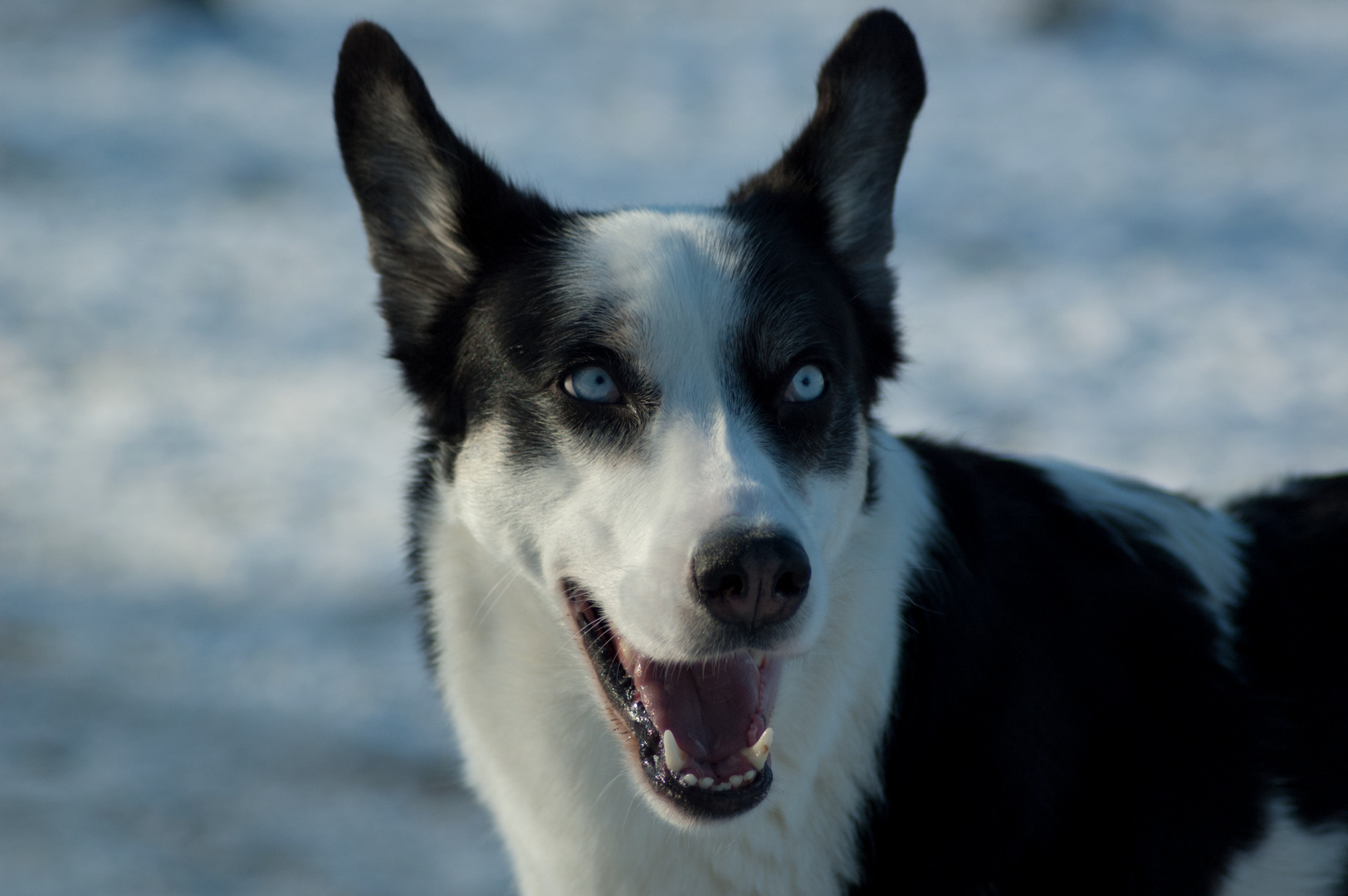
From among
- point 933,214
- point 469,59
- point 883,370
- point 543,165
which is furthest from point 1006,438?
point 469,59

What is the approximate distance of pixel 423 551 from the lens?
2.36 metres

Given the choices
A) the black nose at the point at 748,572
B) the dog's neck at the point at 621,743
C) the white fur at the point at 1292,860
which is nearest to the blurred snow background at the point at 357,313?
the dog's neck at the point at 621,743

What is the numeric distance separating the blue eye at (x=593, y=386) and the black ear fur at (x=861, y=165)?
0.50 m

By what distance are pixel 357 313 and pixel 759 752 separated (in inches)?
166

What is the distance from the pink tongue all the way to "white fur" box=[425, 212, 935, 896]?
0.26 feet

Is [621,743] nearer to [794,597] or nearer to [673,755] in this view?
[673,755]

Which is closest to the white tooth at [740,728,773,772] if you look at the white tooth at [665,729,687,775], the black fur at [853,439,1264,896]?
the white tooth at [665,729,687,775]

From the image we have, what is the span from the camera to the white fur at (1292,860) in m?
2.23

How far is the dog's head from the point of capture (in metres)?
1.86

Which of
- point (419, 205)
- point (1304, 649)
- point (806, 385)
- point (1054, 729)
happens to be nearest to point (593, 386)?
point (806, 385)

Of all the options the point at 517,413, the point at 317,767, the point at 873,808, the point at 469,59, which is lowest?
the point at 317,767

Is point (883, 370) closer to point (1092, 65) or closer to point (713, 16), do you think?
point (1092, 65)

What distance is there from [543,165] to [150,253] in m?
2.11

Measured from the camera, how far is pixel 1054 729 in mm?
2117
